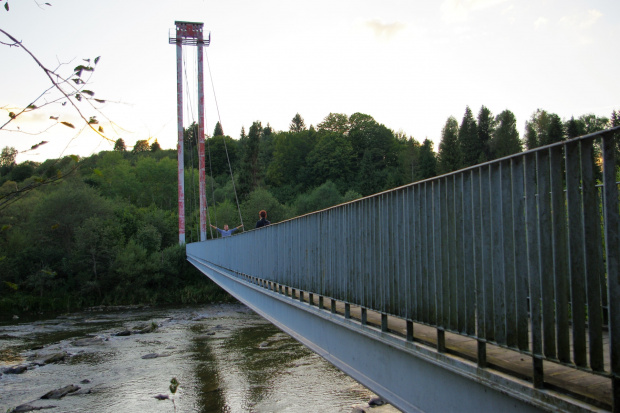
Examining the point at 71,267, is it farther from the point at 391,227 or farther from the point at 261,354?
the point at 391,227

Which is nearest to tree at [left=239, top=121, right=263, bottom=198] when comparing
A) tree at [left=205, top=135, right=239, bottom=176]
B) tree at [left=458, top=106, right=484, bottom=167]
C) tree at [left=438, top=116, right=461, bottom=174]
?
tree at [left=205, top=135, right=239, bottom=176]

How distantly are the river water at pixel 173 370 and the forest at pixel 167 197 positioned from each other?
13.7ft

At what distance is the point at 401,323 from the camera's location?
436 centimetres

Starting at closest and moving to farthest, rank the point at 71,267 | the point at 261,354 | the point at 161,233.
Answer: the point at 261,354 → the point at 71,267 → the point at 161,233

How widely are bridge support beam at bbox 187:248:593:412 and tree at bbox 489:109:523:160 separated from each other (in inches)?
2491

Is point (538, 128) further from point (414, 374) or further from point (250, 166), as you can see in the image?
point (414, 374)

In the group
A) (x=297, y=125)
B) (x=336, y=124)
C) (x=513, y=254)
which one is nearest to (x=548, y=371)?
(x=513, y=254)

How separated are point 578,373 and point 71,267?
39.5m

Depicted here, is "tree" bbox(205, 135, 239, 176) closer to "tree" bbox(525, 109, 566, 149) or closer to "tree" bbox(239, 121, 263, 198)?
"tree" bbox(239, 121, 263, 198)

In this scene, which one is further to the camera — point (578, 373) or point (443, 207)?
point (443, 207)

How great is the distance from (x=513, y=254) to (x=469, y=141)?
66478mm

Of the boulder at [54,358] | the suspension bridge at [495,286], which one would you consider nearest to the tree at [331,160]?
the boulder at [54,358]

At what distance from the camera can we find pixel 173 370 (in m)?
16.4

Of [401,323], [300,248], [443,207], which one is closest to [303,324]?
[300,248]
